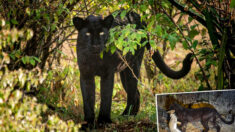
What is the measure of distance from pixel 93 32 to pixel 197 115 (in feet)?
4.21

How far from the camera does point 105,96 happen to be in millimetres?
3197

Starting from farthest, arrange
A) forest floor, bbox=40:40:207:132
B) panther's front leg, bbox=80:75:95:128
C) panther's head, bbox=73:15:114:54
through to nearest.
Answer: forest floor, bbox=40:40:207:132 < panther's front leg, bbox=80:75:95:128 < panther's head, bbox=73:15:114:54

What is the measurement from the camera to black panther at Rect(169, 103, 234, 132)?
2.64 meters

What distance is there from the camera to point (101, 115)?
10.6 feet

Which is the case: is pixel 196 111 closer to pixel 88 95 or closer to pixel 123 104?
pixel 88 95

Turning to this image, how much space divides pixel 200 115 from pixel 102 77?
3.58 feet

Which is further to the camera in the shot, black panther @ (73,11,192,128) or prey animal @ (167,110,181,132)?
black panther @ (73,11,192,128)

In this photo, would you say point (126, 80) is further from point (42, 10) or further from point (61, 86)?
point (42, 10)

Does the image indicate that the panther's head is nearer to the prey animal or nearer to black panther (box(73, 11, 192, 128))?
black panther (box(73, 11, 192, 128))

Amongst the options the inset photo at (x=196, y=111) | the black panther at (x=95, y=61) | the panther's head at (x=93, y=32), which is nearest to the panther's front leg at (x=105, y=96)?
the black panther at (x=95, y=61)

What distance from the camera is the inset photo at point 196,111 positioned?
2.63 m

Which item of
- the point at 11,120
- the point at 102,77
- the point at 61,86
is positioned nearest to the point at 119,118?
the point at 102,77

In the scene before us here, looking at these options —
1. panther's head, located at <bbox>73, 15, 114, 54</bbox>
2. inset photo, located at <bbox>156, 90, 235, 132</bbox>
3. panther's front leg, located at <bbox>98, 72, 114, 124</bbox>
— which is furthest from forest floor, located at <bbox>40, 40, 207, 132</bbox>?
panther's head, located at <bbox>73, 15, 114, 54</bbox>

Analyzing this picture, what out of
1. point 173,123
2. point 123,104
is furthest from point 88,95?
point 123,104
